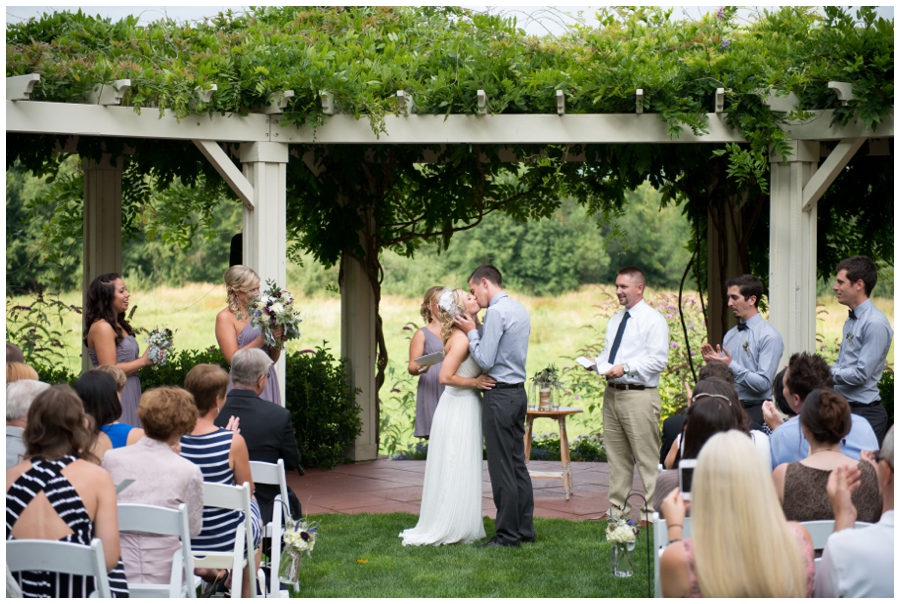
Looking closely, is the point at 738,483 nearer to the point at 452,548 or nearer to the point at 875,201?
the point at 452,548

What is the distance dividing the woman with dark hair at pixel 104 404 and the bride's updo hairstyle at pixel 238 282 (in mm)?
1710

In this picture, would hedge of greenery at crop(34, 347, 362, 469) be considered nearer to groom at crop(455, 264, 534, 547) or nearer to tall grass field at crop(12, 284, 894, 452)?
groom at crop(455, 264, 534, 547)

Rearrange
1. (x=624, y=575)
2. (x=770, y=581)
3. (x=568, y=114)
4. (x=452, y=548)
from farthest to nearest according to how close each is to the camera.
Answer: (x=568, y=114), (x=452, y=548), (x=624, y=575), (x=770, y=581)

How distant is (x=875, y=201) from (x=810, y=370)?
454cm

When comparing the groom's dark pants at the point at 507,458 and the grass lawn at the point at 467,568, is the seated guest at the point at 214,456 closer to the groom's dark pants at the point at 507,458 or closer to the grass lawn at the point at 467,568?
the grass lawn at the point at 467,568

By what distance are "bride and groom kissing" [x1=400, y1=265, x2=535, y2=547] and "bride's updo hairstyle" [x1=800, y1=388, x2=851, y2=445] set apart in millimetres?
2166

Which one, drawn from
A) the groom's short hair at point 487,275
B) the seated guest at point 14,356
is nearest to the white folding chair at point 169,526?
the seated guest at point 14,356

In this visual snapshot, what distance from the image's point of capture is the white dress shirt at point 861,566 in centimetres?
262

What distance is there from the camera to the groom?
→ 5457mm

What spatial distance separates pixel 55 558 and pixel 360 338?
219 inches

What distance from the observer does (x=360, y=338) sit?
27.9ft

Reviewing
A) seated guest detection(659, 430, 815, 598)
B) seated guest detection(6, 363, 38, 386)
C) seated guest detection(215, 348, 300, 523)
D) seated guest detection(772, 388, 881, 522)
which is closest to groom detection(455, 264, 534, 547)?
seated guest detection(215, 348, 300, 523)

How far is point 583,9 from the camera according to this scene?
698 centimetres

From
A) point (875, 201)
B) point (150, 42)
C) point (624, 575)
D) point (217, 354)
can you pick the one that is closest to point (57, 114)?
point (150, 42)
